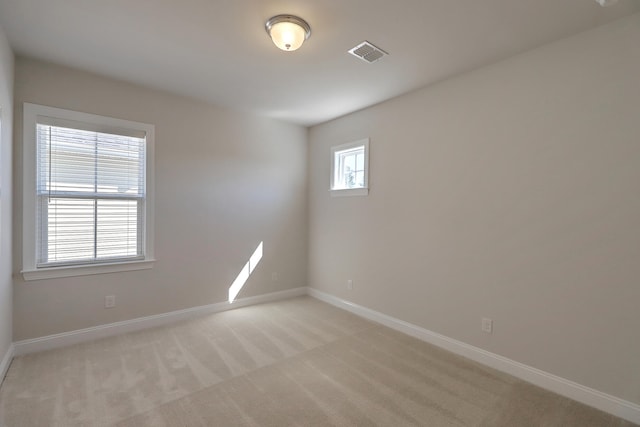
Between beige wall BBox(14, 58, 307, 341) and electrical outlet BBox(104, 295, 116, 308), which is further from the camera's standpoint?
electrical outlet BBox(104, 295, 116, 308)

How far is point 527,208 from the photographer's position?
2359 millimetres

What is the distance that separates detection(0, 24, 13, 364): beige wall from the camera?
2188 millimetres

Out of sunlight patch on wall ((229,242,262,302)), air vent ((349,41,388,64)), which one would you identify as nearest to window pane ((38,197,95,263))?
sunlight patch on wall ((229,242,262,302))

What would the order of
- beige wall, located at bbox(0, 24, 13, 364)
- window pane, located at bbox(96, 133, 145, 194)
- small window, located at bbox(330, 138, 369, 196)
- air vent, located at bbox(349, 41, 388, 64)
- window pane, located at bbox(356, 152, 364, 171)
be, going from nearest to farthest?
beige wall, located at bbox(0, 24, 13, 364) → air vent, located at bbox(349, 41, 388, 64) → window pane, located at bbox(96, 133, 145, 194) → small window, located at bbox(330, 138, 369, 196) → window pane, located at bbox(356, 152, 364, 171)

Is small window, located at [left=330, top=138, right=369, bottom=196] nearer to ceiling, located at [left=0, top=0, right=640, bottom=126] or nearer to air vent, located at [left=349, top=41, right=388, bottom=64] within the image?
ceiling, located at [left=0, top=0, right=640, bottom=126]

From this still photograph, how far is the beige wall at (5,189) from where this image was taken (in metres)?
2.19

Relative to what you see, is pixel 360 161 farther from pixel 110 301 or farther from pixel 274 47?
pixel 110 301

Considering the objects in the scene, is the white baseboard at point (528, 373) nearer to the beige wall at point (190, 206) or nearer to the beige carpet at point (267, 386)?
the beige carpet at point (267, 386)

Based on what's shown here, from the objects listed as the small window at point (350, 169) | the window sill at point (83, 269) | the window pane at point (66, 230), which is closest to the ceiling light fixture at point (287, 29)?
the small window at point (350, 169)

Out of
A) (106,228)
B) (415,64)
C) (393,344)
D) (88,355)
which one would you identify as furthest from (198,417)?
(415,64)

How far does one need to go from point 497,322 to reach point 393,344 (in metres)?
1.00

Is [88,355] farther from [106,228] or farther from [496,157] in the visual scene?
Answer: [496,157]

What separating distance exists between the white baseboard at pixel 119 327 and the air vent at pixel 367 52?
334 cm

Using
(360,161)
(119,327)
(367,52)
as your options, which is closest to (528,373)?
(360,161)
